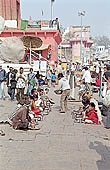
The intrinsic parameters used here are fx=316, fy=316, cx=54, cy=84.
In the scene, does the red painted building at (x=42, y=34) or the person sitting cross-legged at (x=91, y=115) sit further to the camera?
the red painted building at (x=42, y=34)

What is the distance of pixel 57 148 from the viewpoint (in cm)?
627

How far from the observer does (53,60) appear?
32.2 m

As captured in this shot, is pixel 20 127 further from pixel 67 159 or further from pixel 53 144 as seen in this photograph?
pixel 67 159

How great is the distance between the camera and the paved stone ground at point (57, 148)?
5.31 metres

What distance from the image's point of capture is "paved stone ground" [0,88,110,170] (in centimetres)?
531

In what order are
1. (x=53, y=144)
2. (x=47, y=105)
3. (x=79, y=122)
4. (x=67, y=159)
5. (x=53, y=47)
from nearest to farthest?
(x=67, y=159), (x=53, y=144), (x=79, y=122), (x=47, y=105), (x=53, y=47)

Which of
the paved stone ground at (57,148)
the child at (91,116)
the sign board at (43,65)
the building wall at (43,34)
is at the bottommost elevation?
the paved stone ground at (57,148)

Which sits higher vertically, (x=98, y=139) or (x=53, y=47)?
(x=53, y=47)

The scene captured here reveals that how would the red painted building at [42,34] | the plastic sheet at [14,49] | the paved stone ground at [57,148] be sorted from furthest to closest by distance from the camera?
the red painted building at [42,34] → the plastic sheet at [14,49] → the paved stone ground at [57,148]

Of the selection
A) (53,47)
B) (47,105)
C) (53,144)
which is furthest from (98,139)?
(53,47)

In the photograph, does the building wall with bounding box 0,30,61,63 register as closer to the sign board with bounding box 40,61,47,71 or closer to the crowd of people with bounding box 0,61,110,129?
the sign board with bounding box 40,61,47,71

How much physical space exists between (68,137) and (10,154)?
1.82 m

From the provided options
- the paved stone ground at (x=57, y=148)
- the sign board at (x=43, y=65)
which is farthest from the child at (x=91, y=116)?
the sign board at (x=43, y=65)

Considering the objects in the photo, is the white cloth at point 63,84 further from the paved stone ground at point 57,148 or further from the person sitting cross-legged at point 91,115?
the paved stone ground at point 57,148
